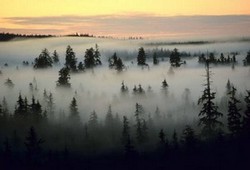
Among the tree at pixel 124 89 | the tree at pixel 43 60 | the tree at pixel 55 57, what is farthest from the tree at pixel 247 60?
the tree at pixel 43 60

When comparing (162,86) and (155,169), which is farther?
(162,86)

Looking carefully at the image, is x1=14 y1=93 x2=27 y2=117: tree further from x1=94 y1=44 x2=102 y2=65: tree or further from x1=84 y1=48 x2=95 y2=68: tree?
x1=94 y1=44 x2=102 y2=65: tree

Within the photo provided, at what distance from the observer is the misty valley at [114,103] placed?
111331mm

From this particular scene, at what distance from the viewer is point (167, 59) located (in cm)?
18250

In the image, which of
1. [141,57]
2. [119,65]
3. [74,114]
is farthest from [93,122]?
[141,57]

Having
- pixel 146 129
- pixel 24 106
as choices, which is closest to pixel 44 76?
pixel 24 106

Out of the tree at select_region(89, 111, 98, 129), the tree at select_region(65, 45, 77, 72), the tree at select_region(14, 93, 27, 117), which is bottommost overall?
the tree at select_region(89, 111, 98, 129)

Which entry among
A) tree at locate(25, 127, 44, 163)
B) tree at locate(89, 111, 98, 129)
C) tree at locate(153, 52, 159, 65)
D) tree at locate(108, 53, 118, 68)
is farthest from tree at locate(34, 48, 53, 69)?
tree at locate(153, 52, 159, 65)

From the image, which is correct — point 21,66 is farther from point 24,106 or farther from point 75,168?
point 75,168

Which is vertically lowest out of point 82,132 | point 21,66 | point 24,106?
point 82,132

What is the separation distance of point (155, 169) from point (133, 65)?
7977cm

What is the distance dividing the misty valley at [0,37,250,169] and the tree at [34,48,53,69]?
0.33m

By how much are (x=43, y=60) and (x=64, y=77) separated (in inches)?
365

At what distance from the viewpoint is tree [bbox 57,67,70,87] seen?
150550 mm
